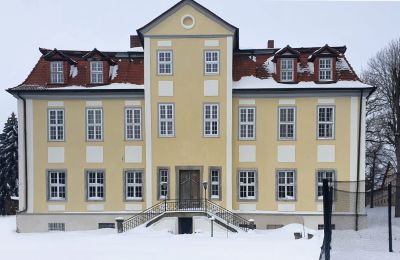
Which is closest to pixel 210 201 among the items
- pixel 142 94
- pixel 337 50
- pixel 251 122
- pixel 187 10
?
pixel 251 122

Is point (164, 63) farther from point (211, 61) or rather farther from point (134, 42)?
point (134, 42)

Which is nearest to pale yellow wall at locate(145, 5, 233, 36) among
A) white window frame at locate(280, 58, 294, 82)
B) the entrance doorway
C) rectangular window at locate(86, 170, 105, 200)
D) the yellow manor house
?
the yellow manor house

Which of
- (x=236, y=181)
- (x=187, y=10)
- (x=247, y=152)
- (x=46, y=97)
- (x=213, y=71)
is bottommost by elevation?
(x=236, y=181)

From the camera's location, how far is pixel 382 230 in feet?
54.6

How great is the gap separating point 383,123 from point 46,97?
76.8 ft

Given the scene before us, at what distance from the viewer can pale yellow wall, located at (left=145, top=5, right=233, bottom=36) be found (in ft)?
60.5

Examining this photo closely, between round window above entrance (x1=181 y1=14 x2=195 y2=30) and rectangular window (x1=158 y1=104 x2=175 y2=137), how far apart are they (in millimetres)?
4199

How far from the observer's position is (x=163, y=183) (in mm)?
18688

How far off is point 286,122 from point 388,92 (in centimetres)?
1102

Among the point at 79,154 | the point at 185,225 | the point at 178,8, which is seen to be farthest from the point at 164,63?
the point at 185,225

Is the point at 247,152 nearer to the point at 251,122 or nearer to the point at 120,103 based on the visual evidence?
the point at 251,122

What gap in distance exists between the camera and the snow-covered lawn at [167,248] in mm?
11109

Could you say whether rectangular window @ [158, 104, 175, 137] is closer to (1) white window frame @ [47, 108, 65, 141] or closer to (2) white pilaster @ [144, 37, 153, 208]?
(2) white pilaster @ [144, 37, 153, 208]

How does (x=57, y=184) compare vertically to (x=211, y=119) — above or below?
below
